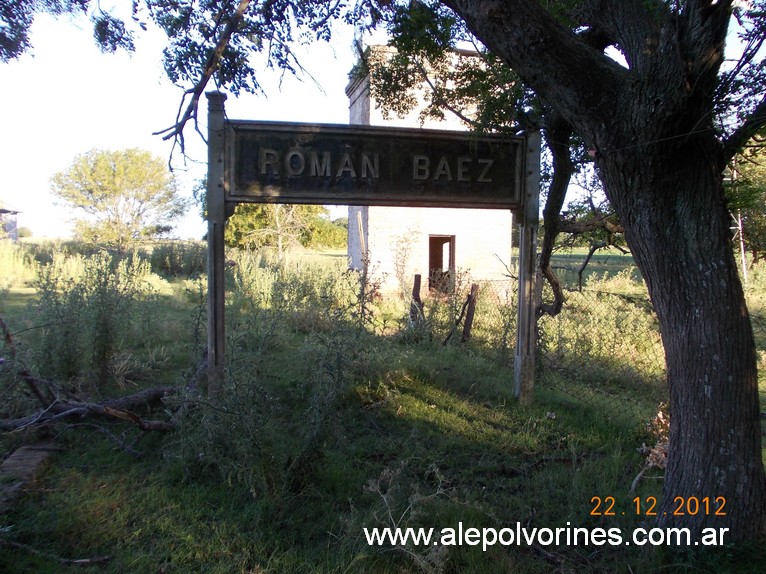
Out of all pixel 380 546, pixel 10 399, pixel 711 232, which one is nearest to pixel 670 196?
pixel 711 232

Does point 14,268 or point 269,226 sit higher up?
point 269,226

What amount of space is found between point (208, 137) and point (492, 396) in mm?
4478

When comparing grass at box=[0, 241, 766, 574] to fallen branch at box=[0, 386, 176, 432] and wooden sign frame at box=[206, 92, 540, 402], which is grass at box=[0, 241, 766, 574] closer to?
fallen branch at box=[0, 386, 176, 432]

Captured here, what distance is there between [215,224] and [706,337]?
4.53 meters

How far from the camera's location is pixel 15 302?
12.6m

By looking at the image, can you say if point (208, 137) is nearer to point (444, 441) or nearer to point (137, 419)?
point (137, 419)

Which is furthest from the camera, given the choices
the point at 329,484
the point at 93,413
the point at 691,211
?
the point at 93,413

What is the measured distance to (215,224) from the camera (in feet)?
18.4

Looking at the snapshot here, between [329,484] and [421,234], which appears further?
[421,234]

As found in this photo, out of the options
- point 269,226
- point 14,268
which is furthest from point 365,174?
point 269,226

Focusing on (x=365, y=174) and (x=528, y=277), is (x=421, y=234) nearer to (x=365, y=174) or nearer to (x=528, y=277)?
(x=528, y=277)

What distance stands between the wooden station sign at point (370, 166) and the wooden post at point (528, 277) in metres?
0.12

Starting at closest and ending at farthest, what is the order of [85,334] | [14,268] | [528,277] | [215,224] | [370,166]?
[215,224]
[370,166]
[528,277]
[85,334]
[14,268]
